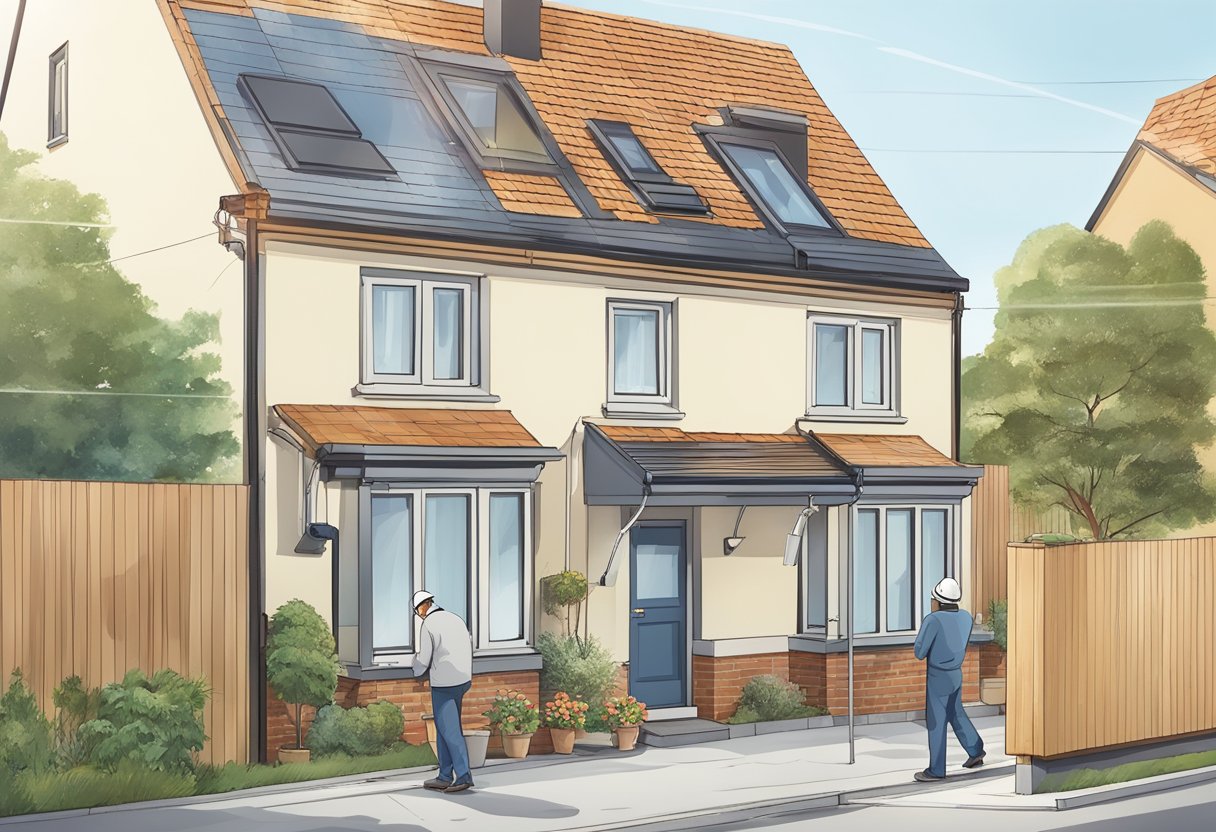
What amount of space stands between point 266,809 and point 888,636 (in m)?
9.11

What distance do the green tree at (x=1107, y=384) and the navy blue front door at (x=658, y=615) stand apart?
11.6 m

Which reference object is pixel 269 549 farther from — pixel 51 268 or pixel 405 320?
pixel 51 268

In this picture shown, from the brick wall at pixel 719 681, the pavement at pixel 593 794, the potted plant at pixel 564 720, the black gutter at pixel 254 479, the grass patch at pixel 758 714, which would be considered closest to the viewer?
the pavement at pixel 593 794

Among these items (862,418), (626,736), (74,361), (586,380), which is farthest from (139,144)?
(862,418)

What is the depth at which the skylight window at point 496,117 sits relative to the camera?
19766mm

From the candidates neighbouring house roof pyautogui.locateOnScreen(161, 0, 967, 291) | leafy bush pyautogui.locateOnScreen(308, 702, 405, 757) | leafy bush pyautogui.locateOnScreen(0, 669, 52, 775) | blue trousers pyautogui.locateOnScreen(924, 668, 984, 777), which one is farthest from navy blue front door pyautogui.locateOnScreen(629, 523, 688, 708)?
leafy bush pyautogui.locateOnScreen(0, 669, 52, 775)

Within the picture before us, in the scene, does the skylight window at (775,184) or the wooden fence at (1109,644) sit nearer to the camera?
the wooden fence at (1109,644)

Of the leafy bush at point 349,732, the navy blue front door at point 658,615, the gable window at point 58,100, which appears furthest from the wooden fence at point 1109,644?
the gable window at point 58,100

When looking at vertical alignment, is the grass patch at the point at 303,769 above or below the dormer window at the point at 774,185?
below

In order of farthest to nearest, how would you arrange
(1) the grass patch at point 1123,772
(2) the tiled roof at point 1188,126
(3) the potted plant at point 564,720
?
(2) the tiled roof at point 1188,126 → (3) the potted plant at point 564,720 → (1) the grass patch at point 1123,772

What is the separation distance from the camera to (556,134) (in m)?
20.5

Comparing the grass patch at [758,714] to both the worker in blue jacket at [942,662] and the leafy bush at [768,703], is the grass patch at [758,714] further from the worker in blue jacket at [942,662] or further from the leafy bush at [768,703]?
the worker in blue jacket at [942,662]

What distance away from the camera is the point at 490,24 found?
A: 2172 cm

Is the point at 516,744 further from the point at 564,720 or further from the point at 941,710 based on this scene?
the point at 941,710
